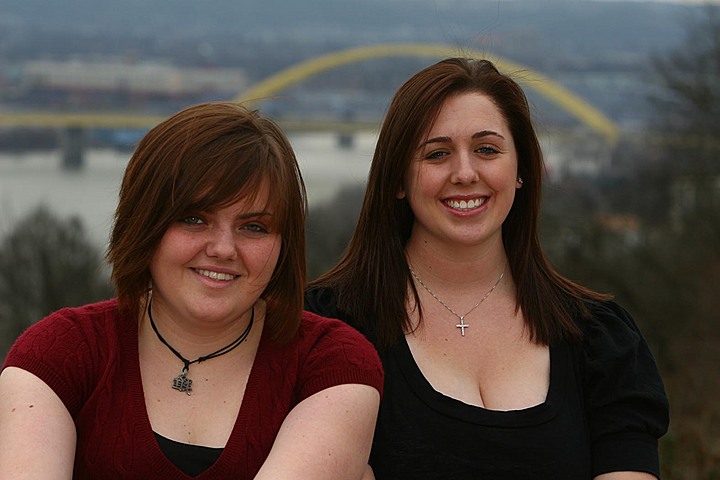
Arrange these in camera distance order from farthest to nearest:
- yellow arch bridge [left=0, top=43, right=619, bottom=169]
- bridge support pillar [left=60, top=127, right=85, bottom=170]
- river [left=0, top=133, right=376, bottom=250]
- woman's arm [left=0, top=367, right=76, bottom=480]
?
1. yellow arch bridge [left=0, top=43, right=619, bottom=169]
2. bridge support pillar [left=60, top=127, right=85, bottom=170]
3. river [left=0, top=133, right=376, bottom=250]
4. woman's arm [left=0, top=367, right=76, bottom=480]

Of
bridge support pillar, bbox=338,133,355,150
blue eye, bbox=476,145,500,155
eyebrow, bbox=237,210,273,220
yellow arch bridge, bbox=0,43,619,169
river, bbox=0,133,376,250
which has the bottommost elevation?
river, bbox=0,133,376,250

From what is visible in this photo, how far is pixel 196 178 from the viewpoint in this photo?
7.50 feet

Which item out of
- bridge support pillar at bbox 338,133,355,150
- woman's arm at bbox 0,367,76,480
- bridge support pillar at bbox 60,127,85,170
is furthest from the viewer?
bridge support pillar at bbox 338,133,355,150

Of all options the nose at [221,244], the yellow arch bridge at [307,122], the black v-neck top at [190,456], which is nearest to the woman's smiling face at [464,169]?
the nose at [221,244]

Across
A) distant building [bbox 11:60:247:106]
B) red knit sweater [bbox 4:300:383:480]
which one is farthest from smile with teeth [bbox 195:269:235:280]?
distant building [bbox 11:60:247:106]

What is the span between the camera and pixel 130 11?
65.8m

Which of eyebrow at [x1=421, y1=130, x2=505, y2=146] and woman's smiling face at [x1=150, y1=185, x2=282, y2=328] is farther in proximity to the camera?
eyebrow at [x1=421, y1=130, x2=505, y2=146]

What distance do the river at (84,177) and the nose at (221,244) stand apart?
24.8m

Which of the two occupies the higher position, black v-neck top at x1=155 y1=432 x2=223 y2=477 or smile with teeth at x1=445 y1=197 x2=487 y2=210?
smile with teeth at x1=445 y1=197 x2=487 y2=210

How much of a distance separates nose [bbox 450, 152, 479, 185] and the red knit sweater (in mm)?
630

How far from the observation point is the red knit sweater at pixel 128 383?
7.59 ft

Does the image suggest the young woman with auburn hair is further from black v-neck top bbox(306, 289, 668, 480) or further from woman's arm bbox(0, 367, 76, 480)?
black v-neck top bbox(306, 289, 668, 480)

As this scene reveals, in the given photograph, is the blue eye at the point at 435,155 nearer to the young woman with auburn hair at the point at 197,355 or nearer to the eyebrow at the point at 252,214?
the young woman with auburn hair at the point at 197,355

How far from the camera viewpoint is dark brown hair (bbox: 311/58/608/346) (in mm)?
2977
